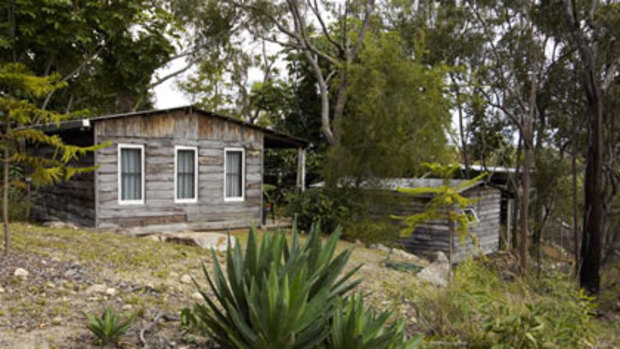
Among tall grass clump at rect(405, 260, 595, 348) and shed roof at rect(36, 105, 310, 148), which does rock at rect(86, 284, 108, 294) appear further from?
shed roof at rect(36, 105, 310, 148)

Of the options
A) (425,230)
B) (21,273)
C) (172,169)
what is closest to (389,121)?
(425,230)

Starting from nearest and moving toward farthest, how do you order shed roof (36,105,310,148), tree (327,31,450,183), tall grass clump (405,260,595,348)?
1. tall grass clump (405,260,595,348)
2. shed roof (36,105,310,148)
3. tree (327,31,450,183)

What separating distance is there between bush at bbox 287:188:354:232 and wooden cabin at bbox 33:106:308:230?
142 cm

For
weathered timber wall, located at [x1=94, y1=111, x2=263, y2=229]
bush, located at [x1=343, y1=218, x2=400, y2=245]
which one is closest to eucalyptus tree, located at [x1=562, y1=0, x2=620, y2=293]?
bush, located at [x1=343, y1=218, x2=400, y2=245]

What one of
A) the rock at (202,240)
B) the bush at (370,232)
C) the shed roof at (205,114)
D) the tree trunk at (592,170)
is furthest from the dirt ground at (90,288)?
the tree trunk at (592,170)

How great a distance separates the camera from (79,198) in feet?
43.0

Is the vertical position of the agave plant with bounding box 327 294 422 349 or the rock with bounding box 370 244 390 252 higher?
the agave plant with bounding box 327 294 422 349

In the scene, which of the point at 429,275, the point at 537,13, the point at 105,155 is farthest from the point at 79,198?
the point at 537,13

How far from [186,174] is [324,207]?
14.5ft

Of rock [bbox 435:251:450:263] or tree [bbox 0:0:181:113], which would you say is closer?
rock [bbox 435:251:450:263]

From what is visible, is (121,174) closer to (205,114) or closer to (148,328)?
(205,114)

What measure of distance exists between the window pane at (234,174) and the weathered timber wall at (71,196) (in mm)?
3844

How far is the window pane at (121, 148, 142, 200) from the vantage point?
12625 millimetres

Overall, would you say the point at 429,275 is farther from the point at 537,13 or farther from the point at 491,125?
the point at 491,125
